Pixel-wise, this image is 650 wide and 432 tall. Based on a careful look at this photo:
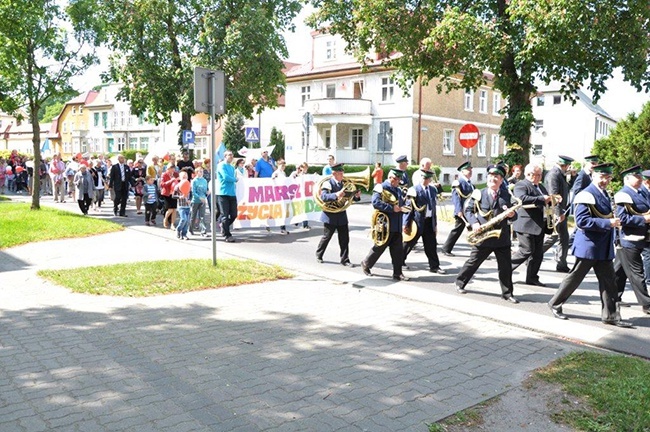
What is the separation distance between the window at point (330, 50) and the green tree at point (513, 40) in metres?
24.6

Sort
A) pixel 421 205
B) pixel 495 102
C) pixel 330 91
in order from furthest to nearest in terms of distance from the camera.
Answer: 1. pixel 495 102
2. pixel 330 91
3. pixel 421 205

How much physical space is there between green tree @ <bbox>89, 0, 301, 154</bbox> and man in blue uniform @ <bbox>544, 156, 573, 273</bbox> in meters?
17.6

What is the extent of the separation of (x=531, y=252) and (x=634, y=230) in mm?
2069

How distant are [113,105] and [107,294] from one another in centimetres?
7687

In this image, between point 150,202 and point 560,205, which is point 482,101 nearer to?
point 150,202

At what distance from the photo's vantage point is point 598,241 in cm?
716

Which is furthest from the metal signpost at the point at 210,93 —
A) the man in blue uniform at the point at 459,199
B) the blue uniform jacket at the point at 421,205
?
the man in blue uniform at the point at 459,199

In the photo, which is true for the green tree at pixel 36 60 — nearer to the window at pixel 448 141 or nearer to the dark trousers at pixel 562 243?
the dark trousers at pixel 562 243

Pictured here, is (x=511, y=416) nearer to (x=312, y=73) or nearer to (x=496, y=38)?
(x=496, y=38)

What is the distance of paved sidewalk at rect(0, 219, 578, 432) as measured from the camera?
4.49m

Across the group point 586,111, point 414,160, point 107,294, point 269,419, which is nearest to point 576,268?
point 269,419

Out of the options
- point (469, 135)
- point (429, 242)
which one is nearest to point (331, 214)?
point (429, 242)

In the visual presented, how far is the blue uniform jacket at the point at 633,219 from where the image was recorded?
764 centimetres

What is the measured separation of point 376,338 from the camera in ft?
21.4
